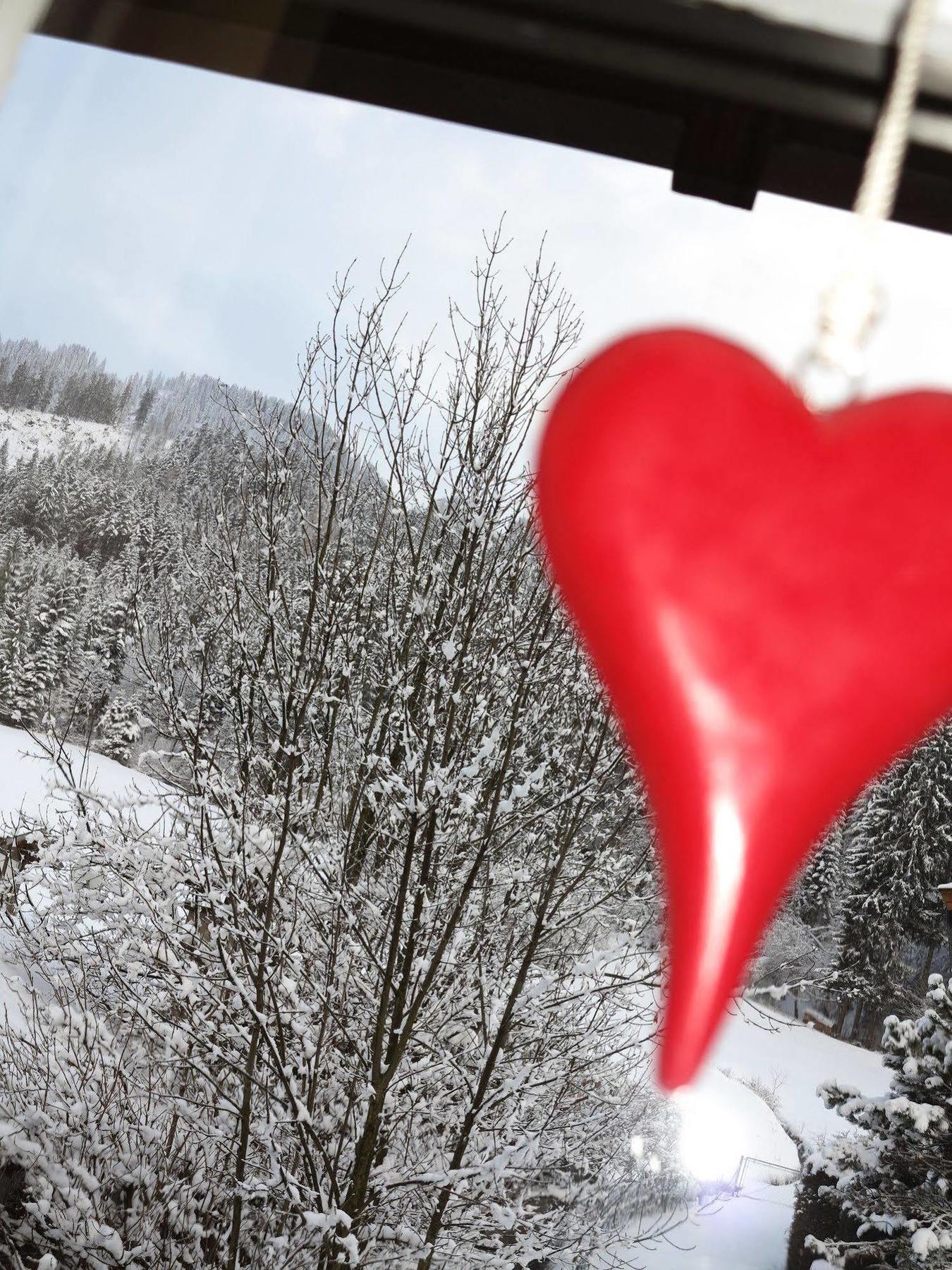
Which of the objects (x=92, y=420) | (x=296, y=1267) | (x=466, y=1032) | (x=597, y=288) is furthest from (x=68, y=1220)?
(x=597, y=288)

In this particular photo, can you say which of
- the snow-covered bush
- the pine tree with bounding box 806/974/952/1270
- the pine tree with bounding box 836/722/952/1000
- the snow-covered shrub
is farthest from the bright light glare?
the snow-covered shrub

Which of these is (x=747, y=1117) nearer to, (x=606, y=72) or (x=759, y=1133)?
(x=759, y=1133)

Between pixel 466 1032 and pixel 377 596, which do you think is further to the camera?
pixel 377 596

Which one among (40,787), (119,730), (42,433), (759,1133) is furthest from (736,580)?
(759,1133)

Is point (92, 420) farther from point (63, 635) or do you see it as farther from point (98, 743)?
point (98, 743)

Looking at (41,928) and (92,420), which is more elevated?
(92,420)

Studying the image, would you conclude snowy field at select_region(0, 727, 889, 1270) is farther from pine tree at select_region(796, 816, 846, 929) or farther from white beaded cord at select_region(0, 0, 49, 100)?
white beaded cord at select_region(0, 0, 49, 100)

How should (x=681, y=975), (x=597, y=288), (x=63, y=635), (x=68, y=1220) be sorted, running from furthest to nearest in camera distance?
(x=63, y=635), (x=597, y=288), (x=68, y=1220), (x=681, y=975)
